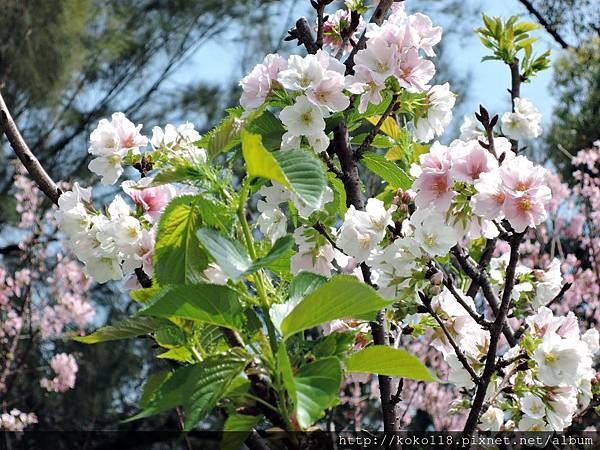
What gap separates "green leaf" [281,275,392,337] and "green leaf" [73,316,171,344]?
3.6 inches

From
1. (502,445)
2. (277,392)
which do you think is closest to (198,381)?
(277,392)

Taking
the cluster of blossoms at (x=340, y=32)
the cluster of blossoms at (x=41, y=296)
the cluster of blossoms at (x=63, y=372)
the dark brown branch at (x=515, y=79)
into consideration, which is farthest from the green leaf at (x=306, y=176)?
the cluster of blossoms at (x=63, y=372)

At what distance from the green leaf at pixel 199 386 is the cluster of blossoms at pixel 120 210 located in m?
0.16

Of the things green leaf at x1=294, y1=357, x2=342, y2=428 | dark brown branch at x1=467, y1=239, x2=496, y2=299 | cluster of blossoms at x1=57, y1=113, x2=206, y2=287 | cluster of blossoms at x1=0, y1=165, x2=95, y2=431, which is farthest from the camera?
cluster of blossoms at x1=0, y1=165, x2=95, y2=431

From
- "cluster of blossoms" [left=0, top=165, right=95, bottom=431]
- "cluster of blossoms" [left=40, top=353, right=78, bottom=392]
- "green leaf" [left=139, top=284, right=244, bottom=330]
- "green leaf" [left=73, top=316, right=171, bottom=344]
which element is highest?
"cluster of blossoms" [left=0, top=165, right=95, bottom=431]

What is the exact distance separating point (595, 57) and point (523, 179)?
505 centimetres

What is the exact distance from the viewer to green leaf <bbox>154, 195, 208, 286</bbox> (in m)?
0.46

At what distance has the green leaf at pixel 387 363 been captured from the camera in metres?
0.42

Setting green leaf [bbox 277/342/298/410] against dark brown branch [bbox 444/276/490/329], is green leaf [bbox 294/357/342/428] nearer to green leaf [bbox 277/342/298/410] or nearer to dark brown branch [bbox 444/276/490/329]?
green leaf [bbox 277/342/298/410]

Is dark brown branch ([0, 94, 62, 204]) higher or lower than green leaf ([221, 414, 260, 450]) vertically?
higher

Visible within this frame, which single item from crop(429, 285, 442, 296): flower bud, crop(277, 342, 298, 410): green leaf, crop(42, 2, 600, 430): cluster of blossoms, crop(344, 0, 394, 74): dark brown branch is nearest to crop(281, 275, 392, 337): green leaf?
crop(277, 342, 298, 410): green leaf

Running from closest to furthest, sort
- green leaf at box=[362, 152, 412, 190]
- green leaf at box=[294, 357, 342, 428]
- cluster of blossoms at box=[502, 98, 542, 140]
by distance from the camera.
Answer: green leaf at box=[294, 357, 342, 428]
green leaf at box=[362, 152, 412, 190]
cluster of blossoms at box=[502, 98, 542, 140]

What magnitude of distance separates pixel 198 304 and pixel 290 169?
0.10 meters

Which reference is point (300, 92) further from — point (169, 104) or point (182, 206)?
point (169, 104)
